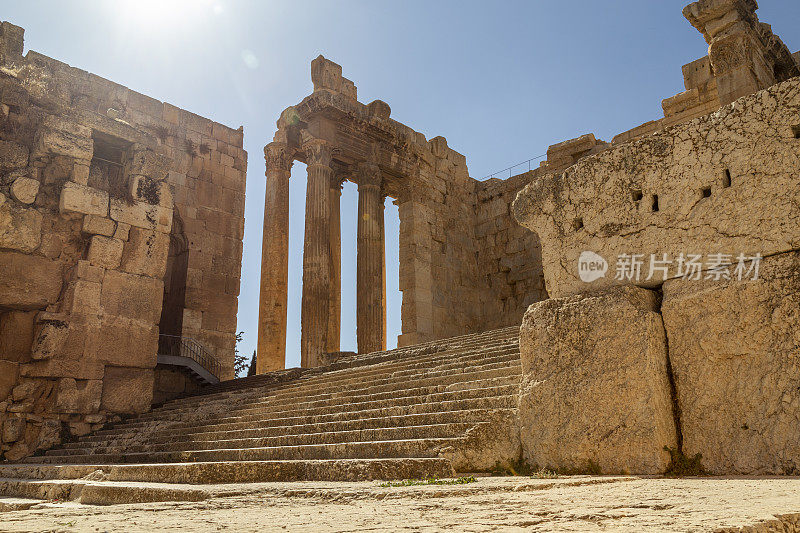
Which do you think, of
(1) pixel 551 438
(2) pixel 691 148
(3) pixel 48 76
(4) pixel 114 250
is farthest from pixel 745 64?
(3) pixel 48 76

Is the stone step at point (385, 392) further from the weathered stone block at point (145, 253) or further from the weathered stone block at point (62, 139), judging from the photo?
the weathered stone block at point (62, 139)

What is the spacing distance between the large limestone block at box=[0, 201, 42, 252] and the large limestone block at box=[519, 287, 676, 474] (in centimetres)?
901

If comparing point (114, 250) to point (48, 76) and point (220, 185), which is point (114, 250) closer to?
point (48, 76)

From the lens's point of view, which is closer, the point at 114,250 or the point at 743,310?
the point at 743,310

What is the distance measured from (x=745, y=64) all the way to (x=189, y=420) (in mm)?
11012

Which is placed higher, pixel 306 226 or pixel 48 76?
pixel 48 76

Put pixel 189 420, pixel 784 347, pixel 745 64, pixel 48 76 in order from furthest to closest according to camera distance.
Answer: pixel 48 76, pixel 745 64, pixel 189 420, pixel 784 347

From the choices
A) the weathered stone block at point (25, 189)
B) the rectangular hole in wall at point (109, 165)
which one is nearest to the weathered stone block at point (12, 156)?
the weathered stone block at point (25, 189)

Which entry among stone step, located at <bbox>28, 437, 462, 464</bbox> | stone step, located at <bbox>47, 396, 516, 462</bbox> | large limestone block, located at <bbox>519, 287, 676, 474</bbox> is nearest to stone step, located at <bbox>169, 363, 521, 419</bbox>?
stone step, located at <bbox>47, 396, 516, 462</bbox>

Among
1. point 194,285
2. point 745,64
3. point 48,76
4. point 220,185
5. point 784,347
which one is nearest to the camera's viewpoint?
point 784,347

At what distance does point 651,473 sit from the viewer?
12.0 ft

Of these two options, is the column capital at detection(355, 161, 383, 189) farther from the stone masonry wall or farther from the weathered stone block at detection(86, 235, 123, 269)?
the weathered stone block at detection(86, 235, 123, 269)

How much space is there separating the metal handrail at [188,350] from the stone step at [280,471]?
30.6 ft

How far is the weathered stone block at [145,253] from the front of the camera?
11016 millimetres
